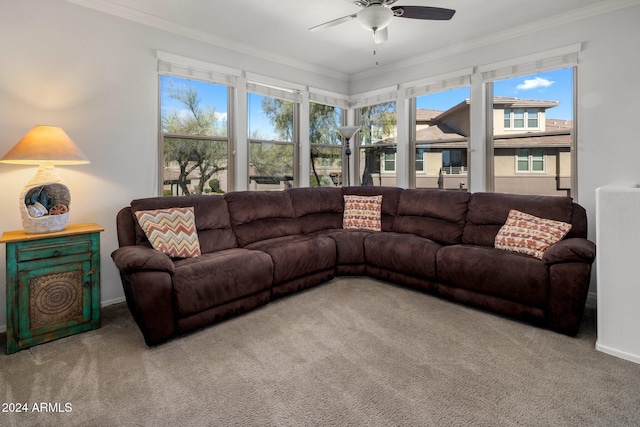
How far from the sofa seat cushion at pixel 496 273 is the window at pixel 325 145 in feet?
8.33

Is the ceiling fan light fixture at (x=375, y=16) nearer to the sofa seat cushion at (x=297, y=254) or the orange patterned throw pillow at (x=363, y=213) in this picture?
the sofa seat cushion at (x=297, y=254)

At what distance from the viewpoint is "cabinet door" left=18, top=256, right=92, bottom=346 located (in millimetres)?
2365

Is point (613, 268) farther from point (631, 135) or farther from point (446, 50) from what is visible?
point (446, 50)

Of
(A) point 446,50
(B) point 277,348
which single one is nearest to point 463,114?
(A) point 446,50

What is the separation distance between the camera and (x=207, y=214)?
3.38m

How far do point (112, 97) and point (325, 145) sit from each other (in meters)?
2.92

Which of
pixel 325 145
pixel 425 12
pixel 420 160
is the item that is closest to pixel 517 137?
pixel 420 160

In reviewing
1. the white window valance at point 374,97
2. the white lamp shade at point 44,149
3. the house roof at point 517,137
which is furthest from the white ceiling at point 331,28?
the white lamp shade at point 44,149

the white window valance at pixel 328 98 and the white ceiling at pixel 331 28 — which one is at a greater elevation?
the white ceiling at pixel 331 28

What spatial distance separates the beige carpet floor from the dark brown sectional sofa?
0.21m

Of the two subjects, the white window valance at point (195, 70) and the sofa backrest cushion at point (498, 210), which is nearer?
the sofa backrest cushion at point (498, 210)

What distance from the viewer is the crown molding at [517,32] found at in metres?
3.14

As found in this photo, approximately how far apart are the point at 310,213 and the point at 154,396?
2.79 m

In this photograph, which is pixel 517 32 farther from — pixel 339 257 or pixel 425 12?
pixel 339 257
